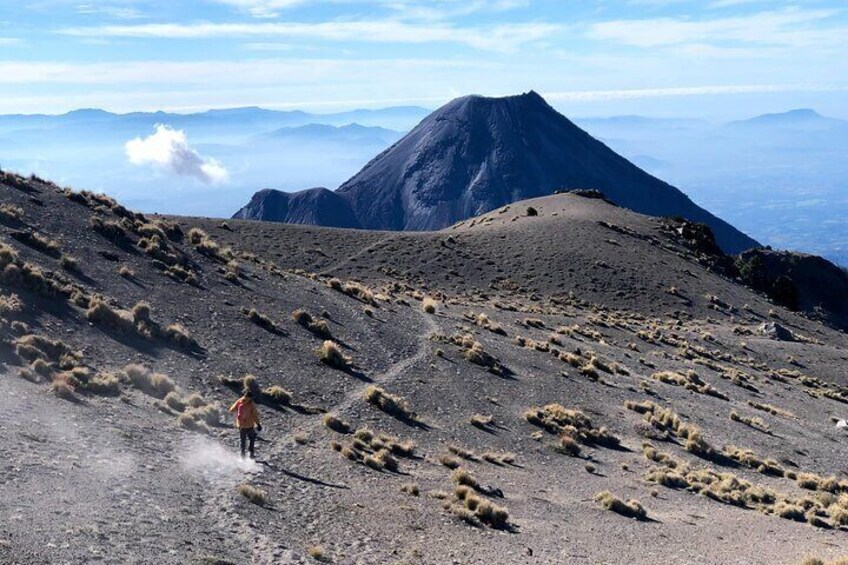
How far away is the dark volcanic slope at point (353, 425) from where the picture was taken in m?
12.8

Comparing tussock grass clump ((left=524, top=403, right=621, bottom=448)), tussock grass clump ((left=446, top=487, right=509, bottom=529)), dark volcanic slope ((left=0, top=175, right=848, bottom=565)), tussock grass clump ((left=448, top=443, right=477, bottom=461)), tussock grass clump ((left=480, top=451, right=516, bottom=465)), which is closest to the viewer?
dark volcanic slope ((left=0, top=175, right=848, bottom=565))

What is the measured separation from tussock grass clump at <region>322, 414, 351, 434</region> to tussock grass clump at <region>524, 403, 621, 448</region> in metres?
7.38

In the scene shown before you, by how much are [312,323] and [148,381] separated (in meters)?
10.00

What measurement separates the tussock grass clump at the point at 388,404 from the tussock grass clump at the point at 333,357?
3049 millimetres

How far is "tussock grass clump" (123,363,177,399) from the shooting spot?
1875 centimetres

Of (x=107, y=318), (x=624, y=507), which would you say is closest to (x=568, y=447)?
(x=624, y=507)

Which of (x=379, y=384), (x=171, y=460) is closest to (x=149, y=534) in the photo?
(x=171, y=460)

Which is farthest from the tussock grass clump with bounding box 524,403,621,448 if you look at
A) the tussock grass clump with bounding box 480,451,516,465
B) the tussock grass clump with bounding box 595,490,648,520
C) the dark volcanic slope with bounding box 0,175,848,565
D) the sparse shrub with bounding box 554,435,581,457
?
the tussock grass clump with bounding box 595,490,648,520

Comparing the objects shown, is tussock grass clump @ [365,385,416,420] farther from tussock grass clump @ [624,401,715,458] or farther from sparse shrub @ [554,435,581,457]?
tussock grass clump @ [624,401,715,458]

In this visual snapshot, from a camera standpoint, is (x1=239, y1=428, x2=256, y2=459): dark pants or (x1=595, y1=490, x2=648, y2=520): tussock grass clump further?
(x1=595, y1=490, x2=648, y2=520): tussock grass clump

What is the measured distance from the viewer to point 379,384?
24.7m

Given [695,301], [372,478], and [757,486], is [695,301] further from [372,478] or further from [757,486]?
[372,478]

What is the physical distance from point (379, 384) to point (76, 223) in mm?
14691

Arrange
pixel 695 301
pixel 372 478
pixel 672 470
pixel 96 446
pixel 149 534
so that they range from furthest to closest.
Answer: pixel 695 301 < pixel 672 470 < pixel 372 478 < pixel 96 446 < pixel 149 534
